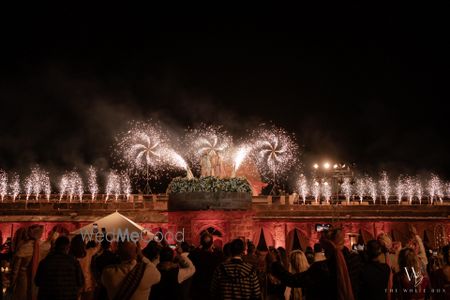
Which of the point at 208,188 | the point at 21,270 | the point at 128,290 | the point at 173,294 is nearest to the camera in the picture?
the point at 128,290

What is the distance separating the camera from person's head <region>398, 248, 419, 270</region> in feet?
32.0

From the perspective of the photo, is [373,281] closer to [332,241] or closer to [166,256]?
[332,241]

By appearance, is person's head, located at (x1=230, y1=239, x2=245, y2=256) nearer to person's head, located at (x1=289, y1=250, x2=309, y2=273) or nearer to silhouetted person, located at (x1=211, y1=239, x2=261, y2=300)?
silhouetted person, located at (x1=211, y1=239, x2=261, y2=300)

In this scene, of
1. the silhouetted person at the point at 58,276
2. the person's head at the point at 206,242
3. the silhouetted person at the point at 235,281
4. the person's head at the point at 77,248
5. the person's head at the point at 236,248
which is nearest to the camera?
the silhouetted person at the point at 235,281

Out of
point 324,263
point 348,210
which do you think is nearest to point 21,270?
point 324,263

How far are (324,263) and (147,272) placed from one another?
2.20 m

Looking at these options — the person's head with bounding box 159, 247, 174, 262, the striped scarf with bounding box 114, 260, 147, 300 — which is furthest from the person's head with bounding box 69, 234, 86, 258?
the striped scarf with bounding box 114, 260, 147, 300

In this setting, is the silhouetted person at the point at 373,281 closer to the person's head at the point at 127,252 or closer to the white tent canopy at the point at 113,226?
the person's head at the point at 127,252

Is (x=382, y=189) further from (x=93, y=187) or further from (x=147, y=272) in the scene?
(x=147, y=272)

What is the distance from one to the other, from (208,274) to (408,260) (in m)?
4.45

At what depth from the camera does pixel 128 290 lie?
5660 mm

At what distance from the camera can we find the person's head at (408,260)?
976 cm

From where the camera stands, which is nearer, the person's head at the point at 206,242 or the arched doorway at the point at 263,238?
the person's head at the point at 206,242

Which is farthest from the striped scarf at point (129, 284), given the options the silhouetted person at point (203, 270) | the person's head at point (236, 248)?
the silhouetted person at point (203, 270)
